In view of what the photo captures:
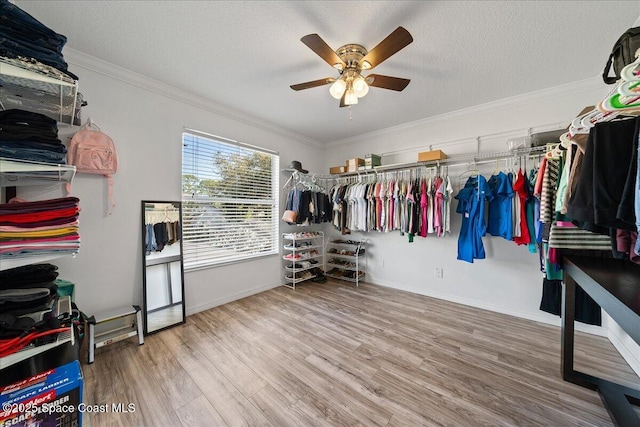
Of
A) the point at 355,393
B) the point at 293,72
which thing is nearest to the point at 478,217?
the point at 355,393

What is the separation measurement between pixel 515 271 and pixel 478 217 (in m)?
0.81

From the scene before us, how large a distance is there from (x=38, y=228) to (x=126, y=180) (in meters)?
1.39

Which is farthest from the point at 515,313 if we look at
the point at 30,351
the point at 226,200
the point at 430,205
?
the point at 30,351

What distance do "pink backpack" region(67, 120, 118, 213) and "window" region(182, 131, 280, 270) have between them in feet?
2.22

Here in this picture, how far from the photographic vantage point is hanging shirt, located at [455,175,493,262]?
8.49 feet

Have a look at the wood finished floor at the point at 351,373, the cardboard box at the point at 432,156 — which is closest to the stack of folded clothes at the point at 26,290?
the wood finished floor at the point at 351,373

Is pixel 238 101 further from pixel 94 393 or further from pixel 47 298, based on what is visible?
pixel 94 393

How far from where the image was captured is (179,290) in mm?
2570

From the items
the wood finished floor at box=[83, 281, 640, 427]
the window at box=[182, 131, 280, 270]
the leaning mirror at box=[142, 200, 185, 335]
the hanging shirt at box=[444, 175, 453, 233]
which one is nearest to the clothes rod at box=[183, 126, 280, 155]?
the window at box=[182, 131, 280, 270]

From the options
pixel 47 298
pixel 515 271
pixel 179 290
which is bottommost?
pixel 179 290

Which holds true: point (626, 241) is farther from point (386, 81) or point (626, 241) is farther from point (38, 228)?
point (38, 228)

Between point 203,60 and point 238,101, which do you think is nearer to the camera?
point 203,60

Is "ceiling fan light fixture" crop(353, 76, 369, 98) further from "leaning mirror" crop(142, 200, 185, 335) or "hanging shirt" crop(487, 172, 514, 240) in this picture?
"leaning mirror" crop(142, 200, 185, 335)

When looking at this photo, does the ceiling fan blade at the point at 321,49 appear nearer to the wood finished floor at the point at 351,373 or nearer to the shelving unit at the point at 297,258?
the wood finished floor at the point at 351,373
